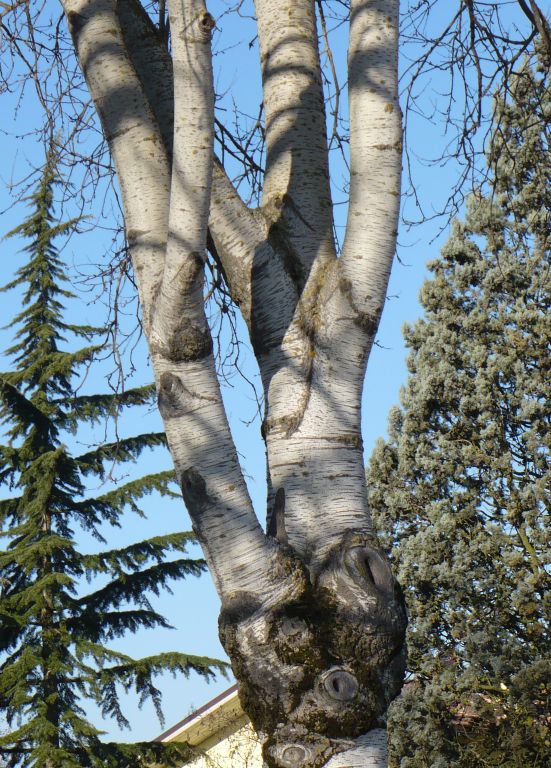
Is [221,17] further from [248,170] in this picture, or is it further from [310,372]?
[310,372]

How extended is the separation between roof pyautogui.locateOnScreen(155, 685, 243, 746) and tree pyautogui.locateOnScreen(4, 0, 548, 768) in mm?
10508

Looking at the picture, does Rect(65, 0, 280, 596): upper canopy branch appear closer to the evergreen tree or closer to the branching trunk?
the branching trunk

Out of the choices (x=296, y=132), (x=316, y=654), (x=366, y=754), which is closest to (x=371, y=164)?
(x=296, y=132)

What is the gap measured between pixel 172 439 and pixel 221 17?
2848mm

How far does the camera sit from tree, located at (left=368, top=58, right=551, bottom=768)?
962 cm

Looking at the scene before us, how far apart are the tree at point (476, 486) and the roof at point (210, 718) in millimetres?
3647

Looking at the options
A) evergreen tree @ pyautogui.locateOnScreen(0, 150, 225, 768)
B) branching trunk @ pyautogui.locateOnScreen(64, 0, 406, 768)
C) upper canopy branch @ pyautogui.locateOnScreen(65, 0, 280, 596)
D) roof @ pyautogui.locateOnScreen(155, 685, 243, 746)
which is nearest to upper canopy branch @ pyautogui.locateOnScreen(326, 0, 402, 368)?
branching trunk @ pyautogui.locateOnScreen(64, 0, 406, 768)

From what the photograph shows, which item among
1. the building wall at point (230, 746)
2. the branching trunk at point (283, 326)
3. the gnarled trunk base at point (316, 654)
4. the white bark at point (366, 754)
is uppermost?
the branching trunk at point (283, 326)

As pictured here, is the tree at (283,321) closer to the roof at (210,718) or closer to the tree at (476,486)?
the tree at (476,486)

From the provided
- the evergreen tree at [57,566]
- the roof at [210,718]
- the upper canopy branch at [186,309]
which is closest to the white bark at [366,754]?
the upper canopy branch at [186,309]

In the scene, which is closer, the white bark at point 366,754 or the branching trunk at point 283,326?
the white bark at point 366,754

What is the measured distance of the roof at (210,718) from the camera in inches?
503

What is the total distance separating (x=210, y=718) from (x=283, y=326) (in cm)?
1087

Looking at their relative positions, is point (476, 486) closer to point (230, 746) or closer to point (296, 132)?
point (230, 746)
